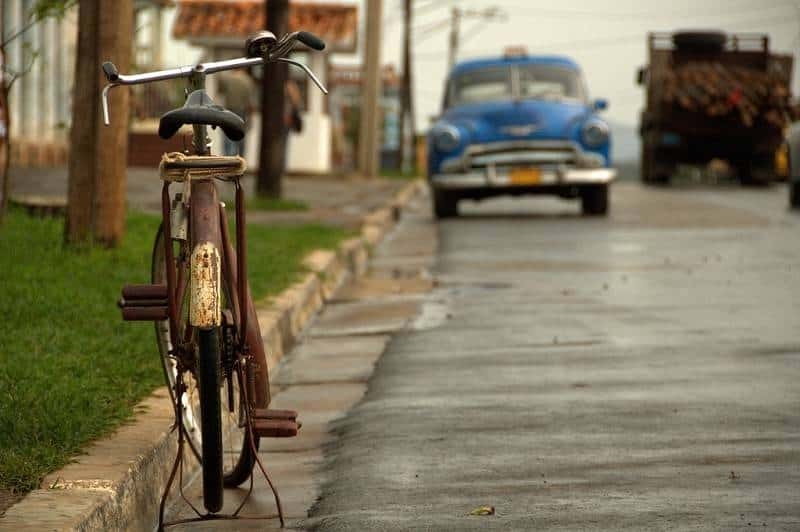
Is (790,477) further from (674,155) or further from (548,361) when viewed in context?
(674,155)

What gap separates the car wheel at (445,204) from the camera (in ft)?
70.2

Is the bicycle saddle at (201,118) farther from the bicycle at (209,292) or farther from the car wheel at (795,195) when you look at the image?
the car wheel at (795,195)

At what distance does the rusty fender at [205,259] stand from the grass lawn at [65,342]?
0.65 meters

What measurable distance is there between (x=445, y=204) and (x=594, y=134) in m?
2.01

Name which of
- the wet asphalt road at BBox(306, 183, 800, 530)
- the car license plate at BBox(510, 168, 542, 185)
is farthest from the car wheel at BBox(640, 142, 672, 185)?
the wet asphalt road at BBox(306, 183, 800, 530)

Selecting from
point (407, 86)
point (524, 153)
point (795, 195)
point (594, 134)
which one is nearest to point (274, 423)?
point (524, 153)

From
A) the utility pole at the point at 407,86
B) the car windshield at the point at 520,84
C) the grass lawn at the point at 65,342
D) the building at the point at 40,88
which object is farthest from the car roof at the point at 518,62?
the utility pole at the point at 407,86

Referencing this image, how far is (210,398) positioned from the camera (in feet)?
16.0

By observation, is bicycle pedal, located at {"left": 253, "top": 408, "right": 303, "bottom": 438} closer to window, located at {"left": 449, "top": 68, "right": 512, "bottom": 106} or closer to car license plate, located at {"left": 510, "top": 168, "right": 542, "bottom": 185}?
car license plate, located at {"left": 510, "top": 168, "right": 542, "bottom": 185}

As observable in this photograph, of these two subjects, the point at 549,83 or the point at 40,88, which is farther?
the point at 40,88

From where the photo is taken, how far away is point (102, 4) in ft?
37.0

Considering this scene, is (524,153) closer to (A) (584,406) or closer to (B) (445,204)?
(B) (445,204)

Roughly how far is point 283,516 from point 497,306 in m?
5.77

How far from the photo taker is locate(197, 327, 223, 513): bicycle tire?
16.1ft
